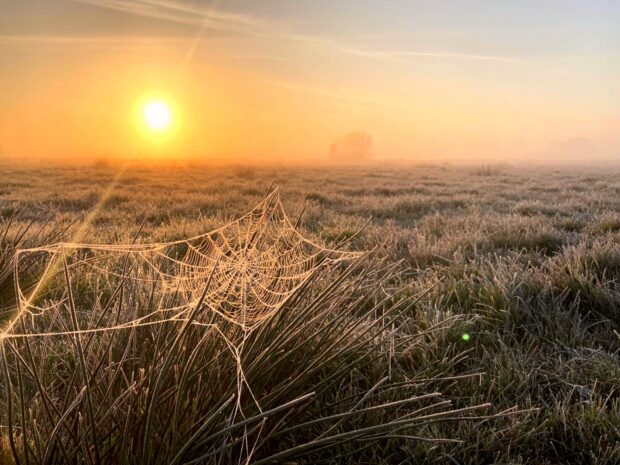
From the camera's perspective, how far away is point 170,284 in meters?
2.81

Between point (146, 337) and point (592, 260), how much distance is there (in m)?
3.34

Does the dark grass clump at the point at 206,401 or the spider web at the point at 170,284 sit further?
the spider web at the point at 170,284

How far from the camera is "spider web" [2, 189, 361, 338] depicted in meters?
1.68

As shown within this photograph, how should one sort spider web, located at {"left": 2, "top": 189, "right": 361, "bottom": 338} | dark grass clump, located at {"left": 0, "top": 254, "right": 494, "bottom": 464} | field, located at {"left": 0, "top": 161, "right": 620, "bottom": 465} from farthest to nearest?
spider web, located at {"left": 2, "top": 189, "right": 361, "bottom": 338} → field, located at {"left": 0, "top": 161, "right": 620, "bottom": 465} → dark grass clump, located at {"left": 0, "top": 254, "right": 494, "bottom": 464}

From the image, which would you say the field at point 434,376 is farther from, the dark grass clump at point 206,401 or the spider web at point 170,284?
the spider web at point 170,284

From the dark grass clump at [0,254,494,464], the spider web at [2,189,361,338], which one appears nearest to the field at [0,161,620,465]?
the dark grass clump at [0,254,494,464]

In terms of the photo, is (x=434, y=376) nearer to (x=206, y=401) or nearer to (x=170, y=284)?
(x=206, y=401)

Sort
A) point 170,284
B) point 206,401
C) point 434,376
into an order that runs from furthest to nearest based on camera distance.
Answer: point 170,284, point 434,376, point 206,401

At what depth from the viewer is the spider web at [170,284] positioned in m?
1.68

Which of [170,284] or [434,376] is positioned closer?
[434,376]

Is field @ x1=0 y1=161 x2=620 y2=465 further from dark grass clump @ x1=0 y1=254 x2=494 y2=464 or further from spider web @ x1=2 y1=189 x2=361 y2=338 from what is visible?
spider web @ x1=2 y1=189 x2=361 y2=338

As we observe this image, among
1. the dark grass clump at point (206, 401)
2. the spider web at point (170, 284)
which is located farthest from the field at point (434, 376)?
the spider web at point (170, 284)

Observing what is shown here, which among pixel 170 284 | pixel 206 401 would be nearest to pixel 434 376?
pixel 206 401

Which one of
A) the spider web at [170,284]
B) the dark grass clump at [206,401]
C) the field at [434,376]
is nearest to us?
the dark grass clump at [206,401]
